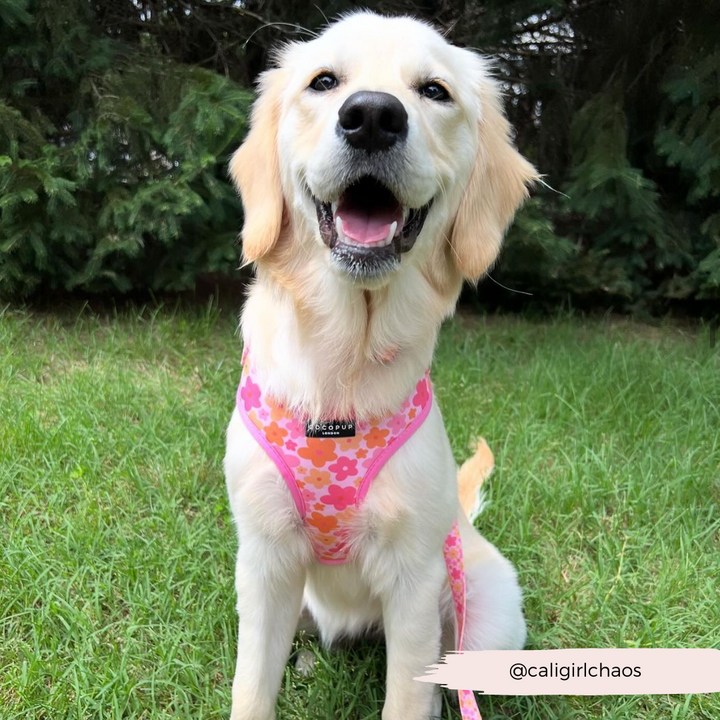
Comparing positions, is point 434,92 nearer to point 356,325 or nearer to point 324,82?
point 324,82

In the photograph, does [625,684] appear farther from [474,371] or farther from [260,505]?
[474,371]

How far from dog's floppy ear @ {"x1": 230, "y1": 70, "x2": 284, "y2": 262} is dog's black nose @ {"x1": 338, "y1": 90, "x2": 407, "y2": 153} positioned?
344mm

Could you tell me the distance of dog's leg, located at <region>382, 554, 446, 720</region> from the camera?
5.36 ft

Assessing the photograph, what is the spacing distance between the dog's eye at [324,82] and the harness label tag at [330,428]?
0.84m

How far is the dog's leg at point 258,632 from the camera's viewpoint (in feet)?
5.45

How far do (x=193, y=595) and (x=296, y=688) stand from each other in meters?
0.47

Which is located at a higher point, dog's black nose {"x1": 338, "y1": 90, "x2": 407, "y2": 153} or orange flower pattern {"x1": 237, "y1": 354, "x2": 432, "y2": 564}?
dog's black nose {"x1": 338, "y1": 90, "x2": 407, "y2": 153}

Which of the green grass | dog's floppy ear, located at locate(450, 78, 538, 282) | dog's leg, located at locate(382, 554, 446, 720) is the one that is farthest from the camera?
the green grass

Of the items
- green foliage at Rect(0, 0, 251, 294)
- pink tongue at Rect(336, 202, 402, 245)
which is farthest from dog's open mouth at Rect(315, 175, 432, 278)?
green foliage at Rect(0, 0, 251, 294)

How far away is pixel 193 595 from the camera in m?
2.19

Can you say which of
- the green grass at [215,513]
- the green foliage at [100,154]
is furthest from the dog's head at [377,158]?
the green foliage at [100,154]

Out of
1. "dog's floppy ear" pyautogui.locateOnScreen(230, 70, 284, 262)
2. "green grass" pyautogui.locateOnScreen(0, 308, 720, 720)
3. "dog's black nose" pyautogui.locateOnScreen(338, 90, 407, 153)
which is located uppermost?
"dog's black nose" pyautogui.locateOnScreen(338, 90, 407, 153)

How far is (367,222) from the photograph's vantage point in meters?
1.56

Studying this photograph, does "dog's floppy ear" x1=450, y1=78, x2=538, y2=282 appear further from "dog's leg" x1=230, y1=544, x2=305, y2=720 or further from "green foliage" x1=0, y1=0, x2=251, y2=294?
"green foliage" x1=0, y1=0, x2=251, y2=294
